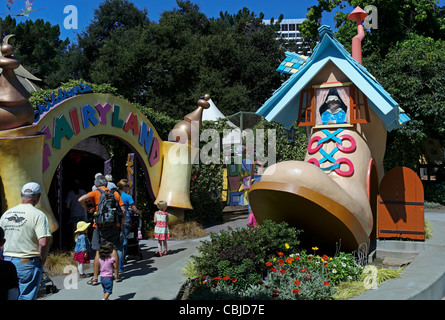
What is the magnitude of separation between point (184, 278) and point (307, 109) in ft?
12.3

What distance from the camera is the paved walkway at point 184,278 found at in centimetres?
475

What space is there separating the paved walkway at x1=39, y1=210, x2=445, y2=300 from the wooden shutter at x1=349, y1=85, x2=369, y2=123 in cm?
233

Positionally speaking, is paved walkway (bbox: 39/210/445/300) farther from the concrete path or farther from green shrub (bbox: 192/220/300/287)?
green shrub (bbox: 192/220/300/287)

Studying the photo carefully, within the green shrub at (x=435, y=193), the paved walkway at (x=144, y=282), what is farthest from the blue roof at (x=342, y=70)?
the green shrub at (x=435, y=193)

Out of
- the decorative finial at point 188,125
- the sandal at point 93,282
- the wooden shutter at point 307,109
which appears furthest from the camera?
the decorative finial at point 188,125

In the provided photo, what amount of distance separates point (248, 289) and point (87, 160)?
9210mm

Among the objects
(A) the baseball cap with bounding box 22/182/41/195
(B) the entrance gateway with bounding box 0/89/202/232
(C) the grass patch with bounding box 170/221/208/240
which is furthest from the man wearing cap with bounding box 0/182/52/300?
(C) the grass patch with bounding box 170/221/208/240

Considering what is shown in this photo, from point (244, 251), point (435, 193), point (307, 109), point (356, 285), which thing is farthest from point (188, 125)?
point (435, 193)

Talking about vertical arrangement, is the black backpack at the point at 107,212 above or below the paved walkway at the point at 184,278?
above

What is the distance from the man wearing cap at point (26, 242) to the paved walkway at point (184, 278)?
3.44ft

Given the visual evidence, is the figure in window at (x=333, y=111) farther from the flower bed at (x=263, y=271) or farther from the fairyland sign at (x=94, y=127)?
the fairyland sign at (x=94, y=127)
